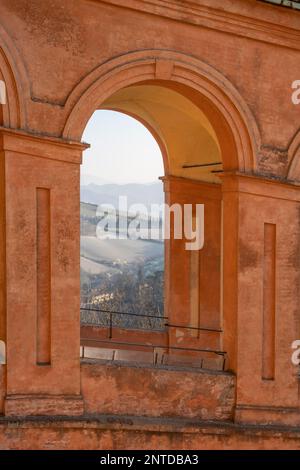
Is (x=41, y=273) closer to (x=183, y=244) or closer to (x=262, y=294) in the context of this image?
(x=262, y=294)

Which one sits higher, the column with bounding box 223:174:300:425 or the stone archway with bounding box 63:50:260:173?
the stone archway with bounding box 63:50:260:173

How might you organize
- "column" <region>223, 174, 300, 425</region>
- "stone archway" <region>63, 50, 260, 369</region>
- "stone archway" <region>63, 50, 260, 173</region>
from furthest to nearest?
"column" <region>223, 174, 300, 425</region>
"stone archway" <region>63, 50, 260, 369</region>
"stone archway" <region>63, 50, 260, 173</region>

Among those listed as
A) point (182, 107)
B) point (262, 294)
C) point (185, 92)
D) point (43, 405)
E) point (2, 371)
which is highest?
point (182, 107)

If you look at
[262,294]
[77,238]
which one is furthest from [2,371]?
[262,294]

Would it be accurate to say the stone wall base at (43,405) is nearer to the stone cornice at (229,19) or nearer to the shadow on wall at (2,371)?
the shadow on wall at (2,371)

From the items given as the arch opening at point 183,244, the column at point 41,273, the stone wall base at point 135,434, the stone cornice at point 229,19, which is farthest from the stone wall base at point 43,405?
the stone cornice at point 229,19

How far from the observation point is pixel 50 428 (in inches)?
498

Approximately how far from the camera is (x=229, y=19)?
14656mm

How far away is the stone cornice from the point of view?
546 inches

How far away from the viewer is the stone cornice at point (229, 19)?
13.9 meters

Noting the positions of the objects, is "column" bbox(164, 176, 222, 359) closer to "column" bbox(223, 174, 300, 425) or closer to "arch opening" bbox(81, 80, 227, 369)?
"arch opening" bbox(81, 80, 227, 369)

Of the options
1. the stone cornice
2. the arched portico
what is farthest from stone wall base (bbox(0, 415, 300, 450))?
the stone cornice

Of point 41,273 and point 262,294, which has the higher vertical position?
point 41,273

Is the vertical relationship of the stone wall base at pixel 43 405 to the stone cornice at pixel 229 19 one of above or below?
below
